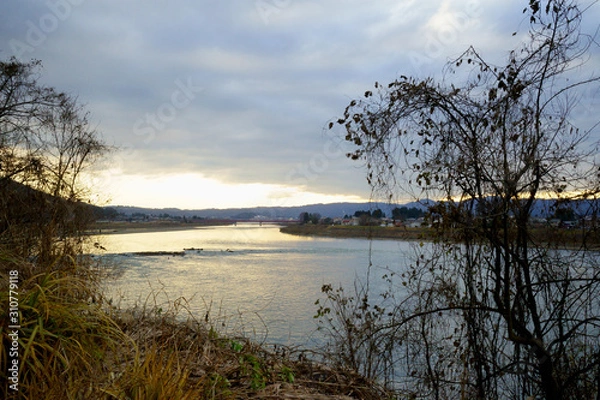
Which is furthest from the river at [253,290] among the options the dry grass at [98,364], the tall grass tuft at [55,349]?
the tall grass tuft at [55,349]

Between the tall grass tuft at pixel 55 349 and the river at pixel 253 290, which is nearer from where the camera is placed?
the tall grass tuft at pixel 55 349

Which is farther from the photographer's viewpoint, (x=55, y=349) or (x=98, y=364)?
(x=98, y=364)

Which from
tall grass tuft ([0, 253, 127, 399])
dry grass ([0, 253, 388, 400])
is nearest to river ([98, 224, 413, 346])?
dry grass ([0, 253, 388, 400])

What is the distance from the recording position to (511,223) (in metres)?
4.20

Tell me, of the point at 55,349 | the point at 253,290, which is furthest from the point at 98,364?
the point at 253,290

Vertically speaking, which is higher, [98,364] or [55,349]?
[55,349]

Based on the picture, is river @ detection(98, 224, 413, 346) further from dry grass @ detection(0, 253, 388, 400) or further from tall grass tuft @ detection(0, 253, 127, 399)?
tall grass tuft @ detection(0, 253, 127, 399)

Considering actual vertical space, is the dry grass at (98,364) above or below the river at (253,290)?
above

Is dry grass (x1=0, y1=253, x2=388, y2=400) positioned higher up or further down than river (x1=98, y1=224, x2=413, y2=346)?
higher up

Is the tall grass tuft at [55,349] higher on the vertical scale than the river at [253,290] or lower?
higher

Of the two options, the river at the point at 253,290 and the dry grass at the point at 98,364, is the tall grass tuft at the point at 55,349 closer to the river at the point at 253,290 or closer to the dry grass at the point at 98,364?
the dry grass at the point at 98,364

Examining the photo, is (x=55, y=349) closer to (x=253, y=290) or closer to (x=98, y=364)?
(x=98, y=364)

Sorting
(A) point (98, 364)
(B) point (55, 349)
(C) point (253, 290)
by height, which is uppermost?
(B) point (55, 349)

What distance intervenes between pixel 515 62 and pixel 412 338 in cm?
311
